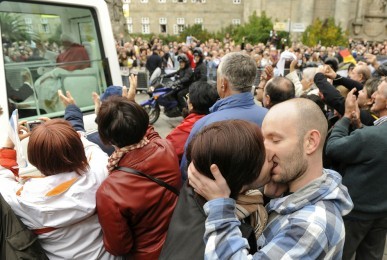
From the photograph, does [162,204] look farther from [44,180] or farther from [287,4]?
[287,4]

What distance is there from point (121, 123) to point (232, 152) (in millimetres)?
865

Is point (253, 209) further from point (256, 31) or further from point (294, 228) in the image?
point (256, 31)

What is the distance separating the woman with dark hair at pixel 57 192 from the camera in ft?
5.01

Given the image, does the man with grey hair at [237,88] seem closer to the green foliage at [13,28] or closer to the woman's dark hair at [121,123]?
the woman's dark hair at [121,123]

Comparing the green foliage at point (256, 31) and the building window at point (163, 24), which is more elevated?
the building window at point (163, 24)

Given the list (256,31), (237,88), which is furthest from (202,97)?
(256,31)

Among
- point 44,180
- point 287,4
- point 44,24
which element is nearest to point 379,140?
point 44,180

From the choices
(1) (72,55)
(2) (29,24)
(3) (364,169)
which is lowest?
(3) (364,169)

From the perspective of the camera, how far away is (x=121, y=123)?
67.8 inches

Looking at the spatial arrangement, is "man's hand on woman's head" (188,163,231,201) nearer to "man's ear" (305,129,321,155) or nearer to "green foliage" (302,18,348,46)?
"man's ear" (305,129,321,155)

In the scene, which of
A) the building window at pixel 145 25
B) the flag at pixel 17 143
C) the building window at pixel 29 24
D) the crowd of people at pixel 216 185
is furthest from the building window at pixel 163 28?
the flag at pixel 17 143

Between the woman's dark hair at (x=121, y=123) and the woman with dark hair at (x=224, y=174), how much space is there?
671mm

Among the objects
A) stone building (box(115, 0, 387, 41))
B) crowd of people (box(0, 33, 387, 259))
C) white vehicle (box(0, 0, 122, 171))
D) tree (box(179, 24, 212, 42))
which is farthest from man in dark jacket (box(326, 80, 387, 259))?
tree (box(179, 24, 212, 42))

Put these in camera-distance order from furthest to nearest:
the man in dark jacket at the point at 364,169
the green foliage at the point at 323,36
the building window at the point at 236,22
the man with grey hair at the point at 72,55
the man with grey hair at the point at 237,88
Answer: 1. the building window at the point at 236,22
2. the green foliage at the point at 323,36
3. the man with grey hair at the point at 72,55
4. the man with grey hair at the point at 237,88
5. the man in dark jacket at the point at 364,169
